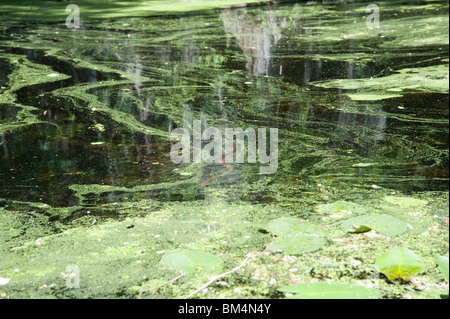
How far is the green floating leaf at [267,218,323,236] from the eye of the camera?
4.81 feet

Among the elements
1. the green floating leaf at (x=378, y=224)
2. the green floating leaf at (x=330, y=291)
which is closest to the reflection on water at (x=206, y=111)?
the green floating leaf at (x=378, y=224)

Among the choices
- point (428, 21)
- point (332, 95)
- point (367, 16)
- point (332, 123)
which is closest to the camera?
point (332, 123)

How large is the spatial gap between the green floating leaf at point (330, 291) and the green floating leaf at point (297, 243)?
16cm

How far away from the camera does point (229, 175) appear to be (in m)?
1.92

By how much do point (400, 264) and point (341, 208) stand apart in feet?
1.23

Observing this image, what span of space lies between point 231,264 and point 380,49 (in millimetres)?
2967

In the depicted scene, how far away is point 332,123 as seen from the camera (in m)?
2.42

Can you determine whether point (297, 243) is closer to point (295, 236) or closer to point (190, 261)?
point (295, 236)

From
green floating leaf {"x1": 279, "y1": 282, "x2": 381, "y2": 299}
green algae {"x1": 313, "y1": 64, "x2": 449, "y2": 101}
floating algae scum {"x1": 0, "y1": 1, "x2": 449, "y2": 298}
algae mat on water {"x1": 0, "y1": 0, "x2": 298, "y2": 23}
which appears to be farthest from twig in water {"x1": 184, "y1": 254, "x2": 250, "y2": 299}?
algae mat on water {"x1": 0, "y1": 0, "x2": 298, "y2": 23}

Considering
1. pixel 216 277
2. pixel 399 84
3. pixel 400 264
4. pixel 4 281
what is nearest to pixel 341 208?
pixel 400 264

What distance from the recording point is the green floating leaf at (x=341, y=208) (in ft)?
5.19

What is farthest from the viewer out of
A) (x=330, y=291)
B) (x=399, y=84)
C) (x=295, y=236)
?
(x=399, y=84)

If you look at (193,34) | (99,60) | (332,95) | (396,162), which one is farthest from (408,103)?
(193,34)

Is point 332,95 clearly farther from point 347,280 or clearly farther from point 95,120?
point 347,280
